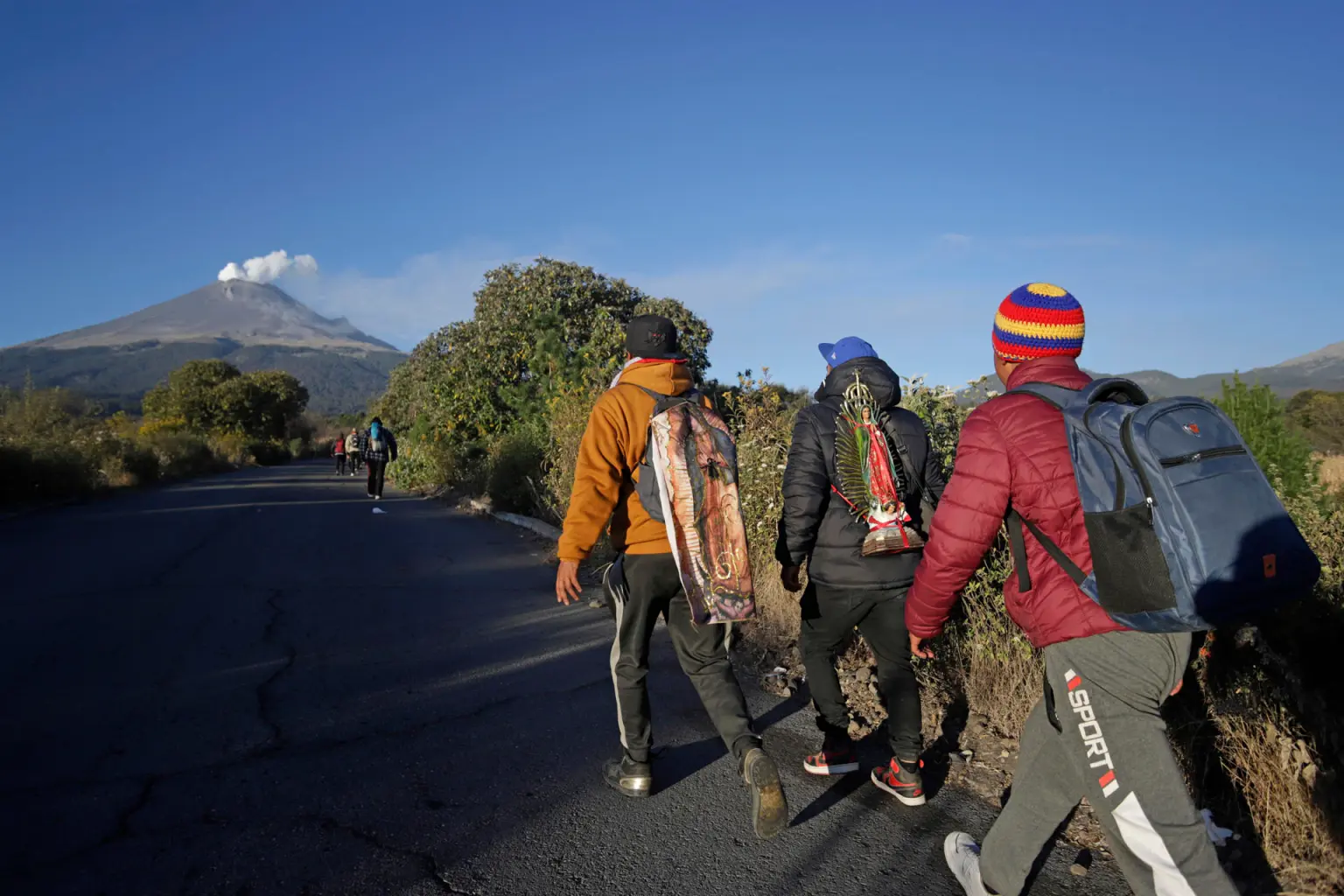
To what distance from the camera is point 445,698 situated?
4973 mm

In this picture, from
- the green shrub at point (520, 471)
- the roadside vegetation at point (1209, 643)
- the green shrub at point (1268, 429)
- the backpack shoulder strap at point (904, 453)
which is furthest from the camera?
the green shrub at point (520, 471)

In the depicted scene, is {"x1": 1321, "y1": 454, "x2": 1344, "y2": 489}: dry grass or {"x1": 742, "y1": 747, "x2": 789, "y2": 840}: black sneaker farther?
{"x1": 1321, "y1": 454, "x2": 1344, "y2": 489}: dry grass

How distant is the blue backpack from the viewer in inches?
78.0

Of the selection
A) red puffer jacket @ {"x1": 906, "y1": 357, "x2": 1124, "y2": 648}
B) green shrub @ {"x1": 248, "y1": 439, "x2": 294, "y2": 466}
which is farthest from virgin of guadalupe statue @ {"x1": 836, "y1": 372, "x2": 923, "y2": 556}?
green shrub @ {"x1": 248, "y1": 439, "x2": 294, "y2": 466}

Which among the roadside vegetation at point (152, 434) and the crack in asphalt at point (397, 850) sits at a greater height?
the roadside vegetation at point (152, 434)

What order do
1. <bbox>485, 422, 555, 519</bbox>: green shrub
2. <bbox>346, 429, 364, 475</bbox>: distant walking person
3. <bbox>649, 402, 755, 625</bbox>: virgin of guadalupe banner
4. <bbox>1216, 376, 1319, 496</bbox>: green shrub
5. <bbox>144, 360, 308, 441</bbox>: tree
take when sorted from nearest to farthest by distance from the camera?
<bbox>649, 402, 755, 625</bbox>: virgin of guadalupe banner < <bbox>1216, 376, 1319, 496</bbox>: green shrub < <bbox>485, 422, 555, 519</bbox>: green shrub < <bbox>346, 429, 364, 475</bbox>: distant walking person < <bbox>144, 360, 308, 441</bbox>: tree

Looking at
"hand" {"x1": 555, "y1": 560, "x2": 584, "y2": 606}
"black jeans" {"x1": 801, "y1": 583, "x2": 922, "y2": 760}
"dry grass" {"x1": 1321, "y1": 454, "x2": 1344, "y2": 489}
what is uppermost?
"hand" {"x1": 555, "y1": 560, "x2": 584, "y2": 606}

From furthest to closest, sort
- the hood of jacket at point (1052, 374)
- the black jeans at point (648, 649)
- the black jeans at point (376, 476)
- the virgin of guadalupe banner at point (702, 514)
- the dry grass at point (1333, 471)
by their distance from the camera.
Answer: the black jeans at point (376, 476), the dry grass at point (1333, 471), the black jeans at point (648, 649), the virgin of guadalupe banner at point (702, 514), the hood of jacket at point (1052, 374)

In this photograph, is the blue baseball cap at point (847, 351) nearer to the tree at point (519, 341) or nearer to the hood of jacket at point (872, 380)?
the hood of jacket at point (872, 380)

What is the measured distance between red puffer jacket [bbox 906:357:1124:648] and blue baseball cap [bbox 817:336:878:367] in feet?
3.95

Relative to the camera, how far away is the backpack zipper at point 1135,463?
2064 mm

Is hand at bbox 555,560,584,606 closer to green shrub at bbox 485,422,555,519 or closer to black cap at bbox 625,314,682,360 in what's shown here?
black cap at bbox 625,314,682,360

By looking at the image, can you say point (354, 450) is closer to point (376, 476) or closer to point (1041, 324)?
point (376, 476)

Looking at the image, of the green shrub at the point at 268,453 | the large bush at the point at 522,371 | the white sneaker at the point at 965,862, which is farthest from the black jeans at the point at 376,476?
the green shrub at the point at 268,453
